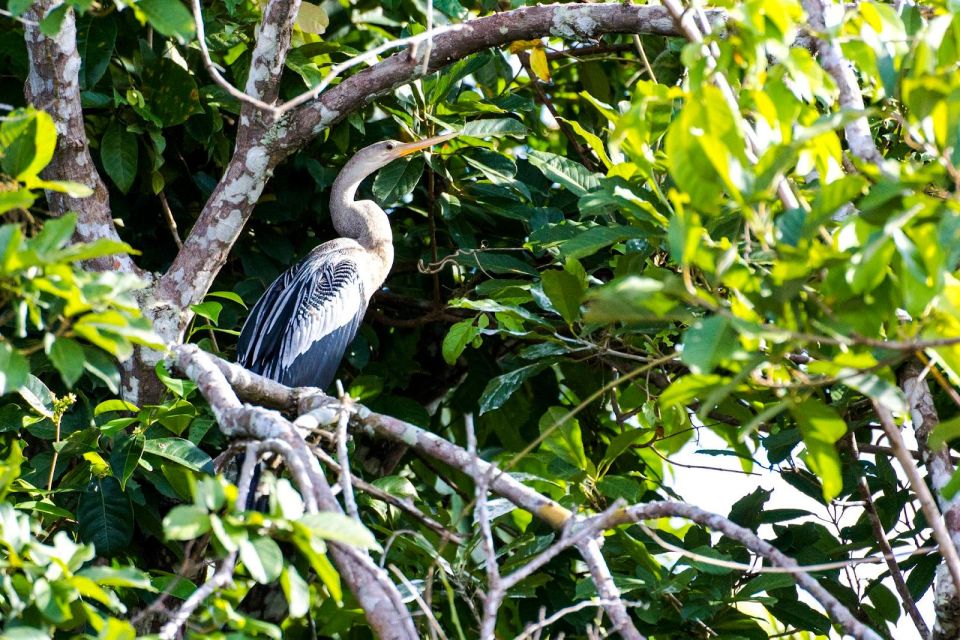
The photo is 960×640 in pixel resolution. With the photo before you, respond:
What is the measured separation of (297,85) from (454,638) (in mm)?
1951

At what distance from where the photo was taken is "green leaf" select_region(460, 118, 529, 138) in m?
3.73

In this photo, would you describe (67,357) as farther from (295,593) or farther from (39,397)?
(39,397)

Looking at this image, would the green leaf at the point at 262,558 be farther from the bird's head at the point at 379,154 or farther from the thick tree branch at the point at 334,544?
the bird's head at the point at 379,154

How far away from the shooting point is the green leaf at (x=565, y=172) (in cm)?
322

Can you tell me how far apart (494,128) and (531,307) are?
0.65 metres

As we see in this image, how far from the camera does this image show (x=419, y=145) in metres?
3.96

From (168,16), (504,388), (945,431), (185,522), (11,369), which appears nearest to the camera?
(185,522)

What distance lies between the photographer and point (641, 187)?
2652 mm

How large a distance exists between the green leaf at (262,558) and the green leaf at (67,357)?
1.34 feet

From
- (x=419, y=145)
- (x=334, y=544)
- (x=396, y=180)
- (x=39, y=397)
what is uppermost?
(x=419, y=145)

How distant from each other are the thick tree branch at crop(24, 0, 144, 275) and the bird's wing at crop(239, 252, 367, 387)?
1.10 metres

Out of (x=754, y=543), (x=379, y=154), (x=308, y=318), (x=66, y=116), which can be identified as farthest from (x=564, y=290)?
(x=308, y=318)

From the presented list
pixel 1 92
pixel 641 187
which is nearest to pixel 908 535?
pixel 641 187

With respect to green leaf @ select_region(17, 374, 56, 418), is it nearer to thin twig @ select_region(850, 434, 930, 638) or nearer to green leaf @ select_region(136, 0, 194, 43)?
green leaf @ select_region(136, 0, 194, 43)
